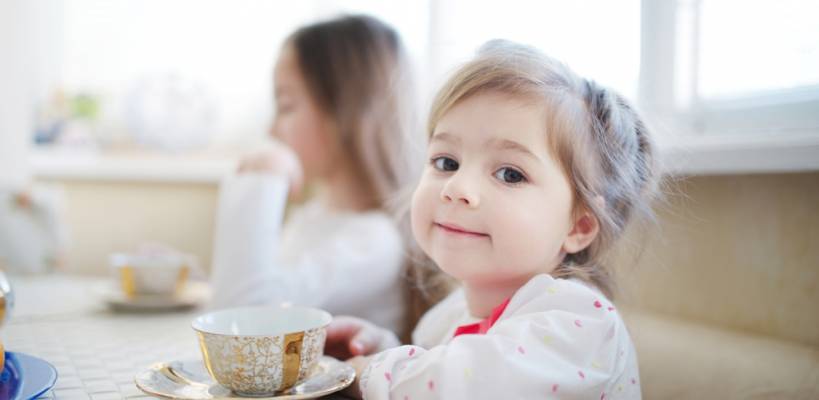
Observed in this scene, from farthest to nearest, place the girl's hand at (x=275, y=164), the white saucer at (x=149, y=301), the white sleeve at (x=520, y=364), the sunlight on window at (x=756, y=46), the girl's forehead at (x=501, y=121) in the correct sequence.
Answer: the girl's hand at (x=275, y=164) → the white saucer at (x=149, y=301) → the sunlight on window at (x=756, y=46) → the girl's forehead at (x=501, y=121) → the white sleeve at (x=520, y=364)

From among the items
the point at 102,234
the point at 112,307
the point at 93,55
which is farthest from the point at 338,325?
the point at 93,55

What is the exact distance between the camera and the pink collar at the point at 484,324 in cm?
63

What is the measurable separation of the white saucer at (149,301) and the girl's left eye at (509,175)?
700 mm

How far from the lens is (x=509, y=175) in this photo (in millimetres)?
627

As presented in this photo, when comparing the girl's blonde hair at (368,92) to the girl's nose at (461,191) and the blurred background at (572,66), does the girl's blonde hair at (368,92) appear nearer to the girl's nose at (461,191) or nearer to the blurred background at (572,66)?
the blurred background at (572,66)

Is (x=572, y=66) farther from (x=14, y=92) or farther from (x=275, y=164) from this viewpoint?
(x=14, y=92)

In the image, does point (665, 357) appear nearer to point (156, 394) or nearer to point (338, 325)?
point (338, 325)

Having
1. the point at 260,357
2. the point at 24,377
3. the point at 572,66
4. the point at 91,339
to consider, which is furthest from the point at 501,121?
the point at 91,339

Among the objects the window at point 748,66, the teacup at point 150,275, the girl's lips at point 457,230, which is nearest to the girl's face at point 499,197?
the girl's lips at point 457,230

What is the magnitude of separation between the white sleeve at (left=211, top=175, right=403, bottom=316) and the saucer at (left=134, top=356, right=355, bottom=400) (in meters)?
0.48

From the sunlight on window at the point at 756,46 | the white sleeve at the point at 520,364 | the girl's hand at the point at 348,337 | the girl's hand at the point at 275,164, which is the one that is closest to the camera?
the white sleeve at the point at 520,364

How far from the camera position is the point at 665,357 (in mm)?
819

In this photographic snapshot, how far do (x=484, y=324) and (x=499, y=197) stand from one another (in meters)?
0.13

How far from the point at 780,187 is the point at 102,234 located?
6.15 ft
